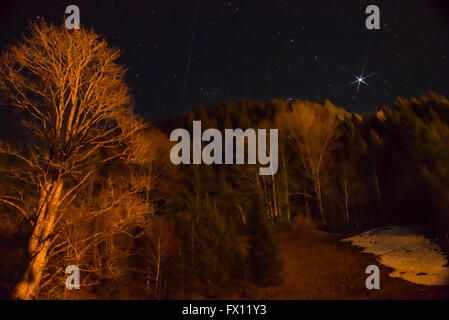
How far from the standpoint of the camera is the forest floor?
41.9ft

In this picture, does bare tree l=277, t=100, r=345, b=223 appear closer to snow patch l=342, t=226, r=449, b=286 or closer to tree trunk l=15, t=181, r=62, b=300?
snow patch l=342, t=226, r=449, b=286

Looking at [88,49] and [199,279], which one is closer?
[88,49]

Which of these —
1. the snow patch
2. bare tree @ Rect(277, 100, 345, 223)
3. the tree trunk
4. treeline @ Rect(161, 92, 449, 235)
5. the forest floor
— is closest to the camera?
the tree trunk

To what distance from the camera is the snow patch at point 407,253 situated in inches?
536

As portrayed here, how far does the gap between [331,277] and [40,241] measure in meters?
15.9

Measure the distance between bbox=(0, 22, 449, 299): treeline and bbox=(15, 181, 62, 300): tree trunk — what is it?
0.03 meters

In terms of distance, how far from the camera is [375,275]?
49.4ft

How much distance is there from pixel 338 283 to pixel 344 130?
84.9 ft

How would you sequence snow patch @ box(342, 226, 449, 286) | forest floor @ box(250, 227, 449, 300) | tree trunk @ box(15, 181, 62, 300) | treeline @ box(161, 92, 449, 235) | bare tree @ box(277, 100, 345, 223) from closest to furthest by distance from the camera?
tree trunk @ box(15, 181, 62, 300), forest floor @ box(250, 227, 449, 300), snow patch @ box(342, 226, 449, 286), treeline @ box(161, 92, 449, 235), bare tree @ box(277, 100, 345, 223)


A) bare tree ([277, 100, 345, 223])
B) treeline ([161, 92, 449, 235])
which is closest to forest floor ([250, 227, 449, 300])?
treeline ([161, 92, 449, 235])

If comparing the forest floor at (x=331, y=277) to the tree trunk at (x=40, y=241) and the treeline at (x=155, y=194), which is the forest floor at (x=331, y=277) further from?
the tree trunk at (x=40, y=241)
